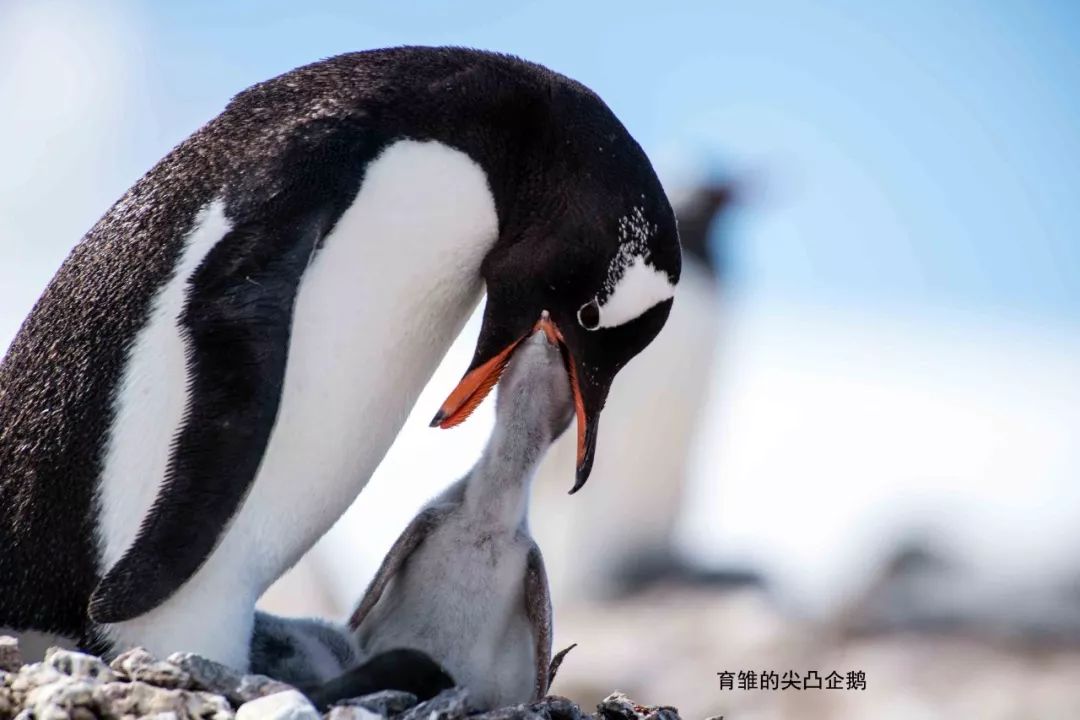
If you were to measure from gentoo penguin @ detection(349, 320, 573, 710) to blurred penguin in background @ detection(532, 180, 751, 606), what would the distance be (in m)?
6.34

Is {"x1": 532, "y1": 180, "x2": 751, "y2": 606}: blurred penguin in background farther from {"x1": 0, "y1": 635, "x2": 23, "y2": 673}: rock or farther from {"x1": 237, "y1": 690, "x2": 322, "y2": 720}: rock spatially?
{"x1": 237, "y1": 690, "x2": 322, "y2": 720}: rock

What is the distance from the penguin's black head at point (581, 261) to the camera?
2.51m

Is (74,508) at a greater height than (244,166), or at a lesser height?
lesser

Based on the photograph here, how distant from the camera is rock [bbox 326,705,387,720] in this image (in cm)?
194

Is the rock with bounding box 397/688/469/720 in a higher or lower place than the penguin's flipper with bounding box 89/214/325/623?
lower

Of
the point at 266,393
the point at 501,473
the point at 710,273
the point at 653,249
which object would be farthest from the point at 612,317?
the point at 710,273

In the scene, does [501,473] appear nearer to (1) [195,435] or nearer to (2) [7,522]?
(1) [195,435]

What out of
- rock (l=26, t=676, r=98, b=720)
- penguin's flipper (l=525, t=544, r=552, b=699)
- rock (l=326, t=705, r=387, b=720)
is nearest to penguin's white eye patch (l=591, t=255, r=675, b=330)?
penguin's flipper (l=525, t=544, r=552, b=699)

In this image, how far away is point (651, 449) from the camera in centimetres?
977

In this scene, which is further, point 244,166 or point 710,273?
point 710,273

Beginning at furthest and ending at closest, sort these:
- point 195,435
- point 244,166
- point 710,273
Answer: point 710,273, point 244,166, point 195,435

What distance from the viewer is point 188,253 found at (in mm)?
2393

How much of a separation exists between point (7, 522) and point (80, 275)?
0.46m

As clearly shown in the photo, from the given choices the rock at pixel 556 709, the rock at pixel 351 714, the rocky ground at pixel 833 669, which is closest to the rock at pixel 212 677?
the rock at pixel 351 714
